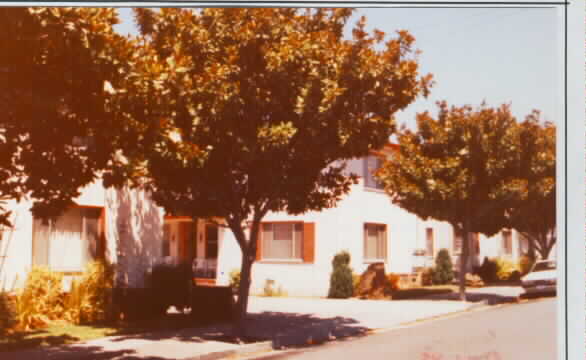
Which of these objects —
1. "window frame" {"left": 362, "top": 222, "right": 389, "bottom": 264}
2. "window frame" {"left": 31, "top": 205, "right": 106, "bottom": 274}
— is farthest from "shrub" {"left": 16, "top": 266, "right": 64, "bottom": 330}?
"window frame" {"left": 362, "top": 222, "right": 389, "bottom": 264}

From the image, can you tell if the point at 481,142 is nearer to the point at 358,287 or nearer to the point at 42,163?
the point at 358,287

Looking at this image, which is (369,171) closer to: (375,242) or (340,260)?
(375,242)

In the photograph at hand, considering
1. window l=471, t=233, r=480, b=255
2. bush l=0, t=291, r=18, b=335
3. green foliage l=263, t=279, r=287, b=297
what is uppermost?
window l=471, t=233, r=480, b=255

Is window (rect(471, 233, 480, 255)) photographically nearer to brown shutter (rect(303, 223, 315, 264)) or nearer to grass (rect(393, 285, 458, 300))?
grass (rect(393, 285, 458, 300))

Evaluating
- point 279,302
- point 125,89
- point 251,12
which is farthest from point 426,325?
point 125,89

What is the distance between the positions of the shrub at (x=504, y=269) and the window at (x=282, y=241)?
12133 mm

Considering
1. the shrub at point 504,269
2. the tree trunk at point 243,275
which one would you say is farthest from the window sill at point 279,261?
the shrub at point 504,269

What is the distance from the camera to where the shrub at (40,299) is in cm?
1338

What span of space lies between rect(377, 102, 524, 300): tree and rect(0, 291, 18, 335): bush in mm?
13049

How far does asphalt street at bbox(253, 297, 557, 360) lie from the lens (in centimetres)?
1140

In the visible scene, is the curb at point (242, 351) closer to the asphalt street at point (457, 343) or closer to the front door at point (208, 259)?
the asphalt street at point (457, 343)

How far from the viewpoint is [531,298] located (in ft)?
70.3

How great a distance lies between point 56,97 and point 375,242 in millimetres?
19776

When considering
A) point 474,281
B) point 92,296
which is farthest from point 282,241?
point 92,296
